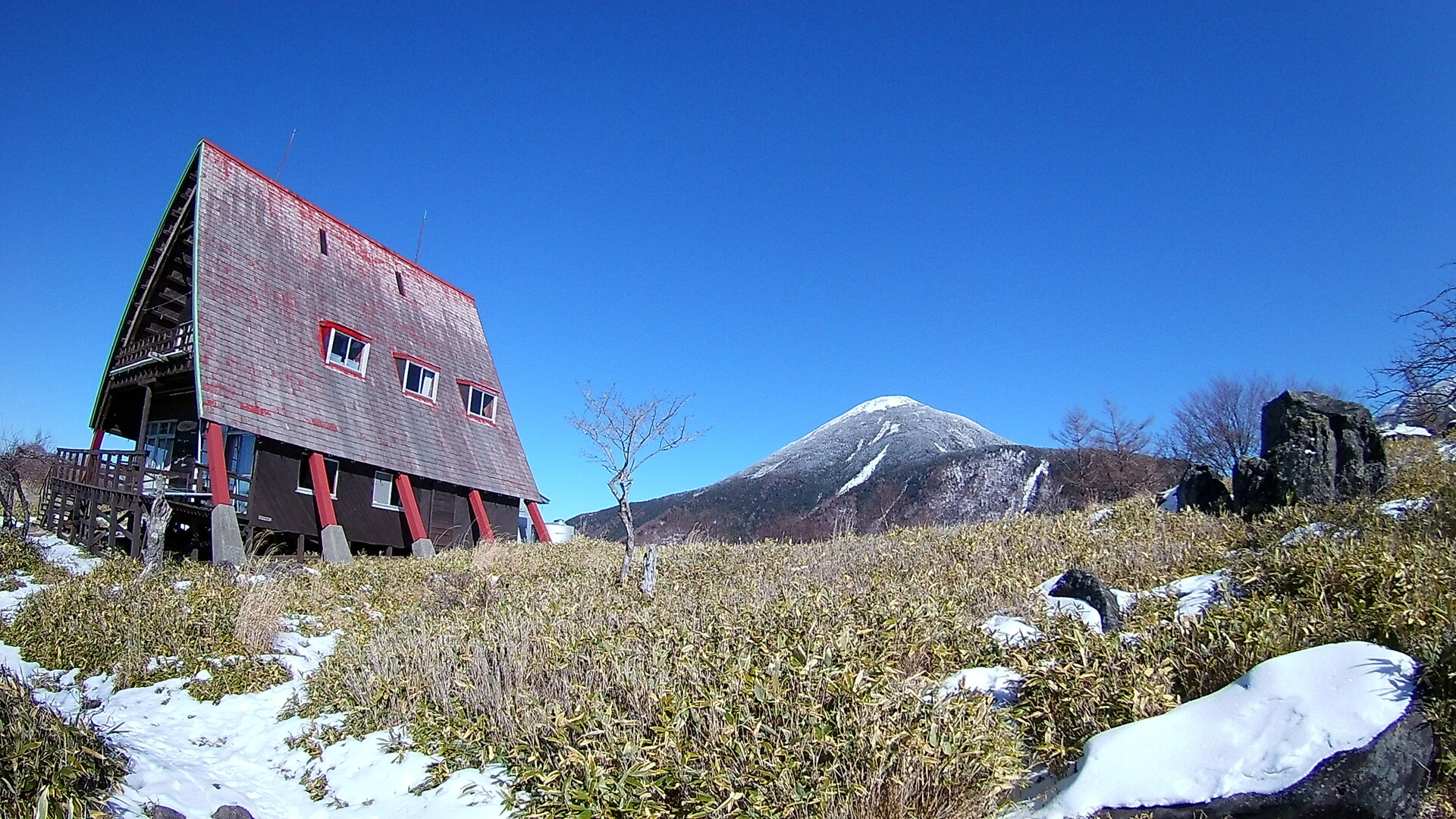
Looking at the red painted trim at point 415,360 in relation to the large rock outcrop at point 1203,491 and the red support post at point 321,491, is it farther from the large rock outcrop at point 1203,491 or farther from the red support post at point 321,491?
the large rock outcrop at point 1203,491

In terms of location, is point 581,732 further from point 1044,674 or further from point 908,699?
point 1044,674

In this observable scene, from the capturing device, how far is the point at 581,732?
539 cm

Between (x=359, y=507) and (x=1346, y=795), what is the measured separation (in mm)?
20739

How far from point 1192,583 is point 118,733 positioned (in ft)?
33.2

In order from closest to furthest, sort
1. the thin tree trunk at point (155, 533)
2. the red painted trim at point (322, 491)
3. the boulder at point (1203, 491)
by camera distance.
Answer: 1. the boulder at point (1203, 491)
2. the thin tree trunk at point (155, 533)
3. the red painted trim at point (322, 491)

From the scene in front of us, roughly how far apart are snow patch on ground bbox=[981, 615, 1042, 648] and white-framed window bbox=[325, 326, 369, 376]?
19.1 meters

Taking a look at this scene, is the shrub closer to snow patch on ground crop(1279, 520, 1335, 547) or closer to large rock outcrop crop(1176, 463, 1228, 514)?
snow patch on ground crop(1279, 520, 1335, 547)

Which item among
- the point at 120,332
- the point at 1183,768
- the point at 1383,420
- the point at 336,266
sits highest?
the point at 336,266

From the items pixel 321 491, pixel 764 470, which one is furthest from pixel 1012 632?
pixel 764 470

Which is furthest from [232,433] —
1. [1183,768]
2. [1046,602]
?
[1183,768]

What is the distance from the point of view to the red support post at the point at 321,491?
57.9 ft

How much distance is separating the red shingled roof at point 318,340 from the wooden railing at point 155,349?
5.17 feet

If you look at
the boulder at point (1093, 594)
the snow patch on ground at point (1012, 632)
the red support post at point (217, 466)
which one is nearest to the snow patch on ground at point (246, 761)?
the snow patch on ground at point (1012, 632)

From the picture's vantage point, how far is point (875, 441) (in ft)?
228
